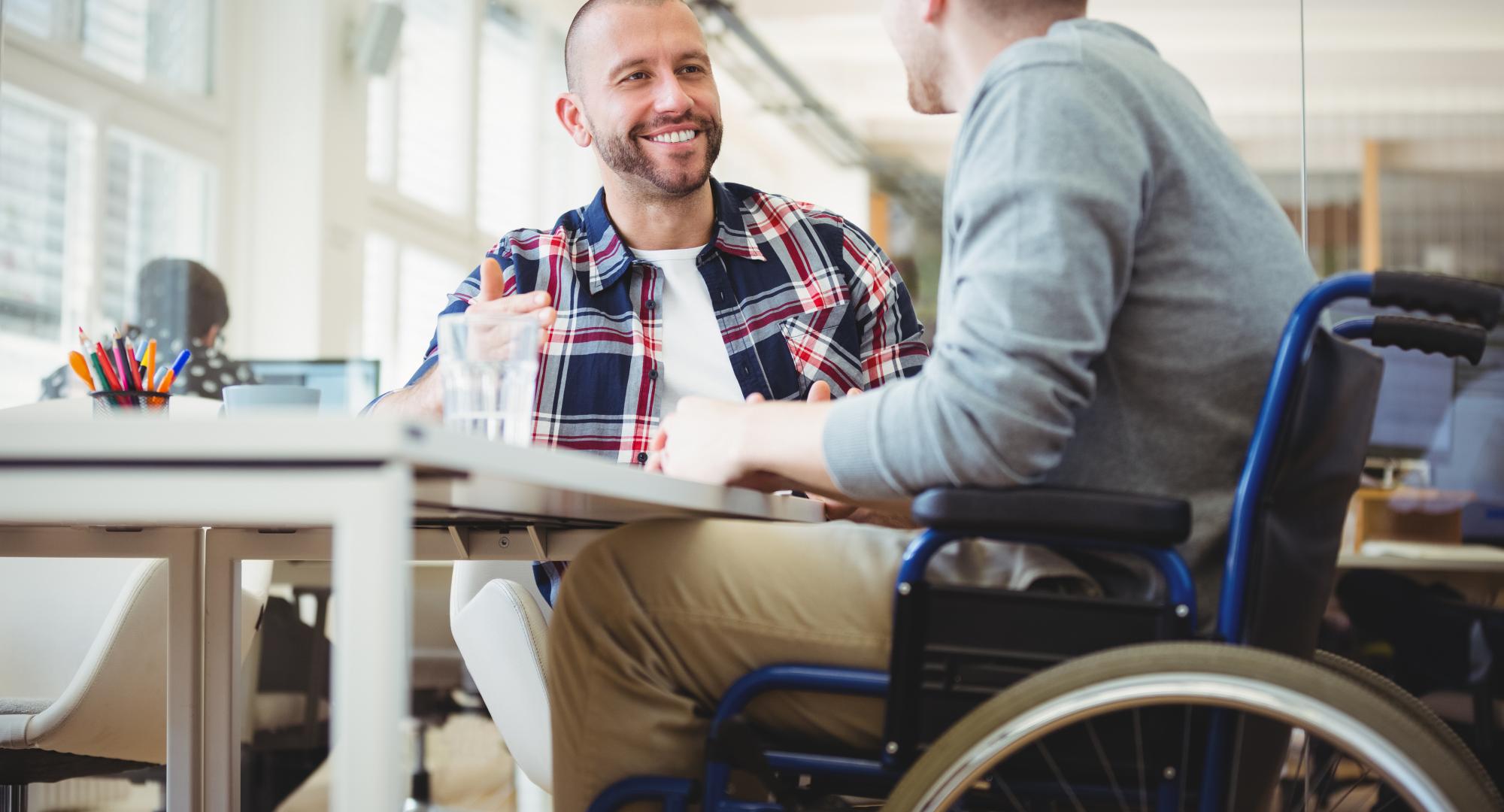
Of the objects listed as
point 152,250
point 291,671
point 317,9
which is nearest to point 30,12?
point 152,250

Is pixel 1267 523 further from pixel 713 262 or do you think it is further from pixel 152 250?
pixel 152 250

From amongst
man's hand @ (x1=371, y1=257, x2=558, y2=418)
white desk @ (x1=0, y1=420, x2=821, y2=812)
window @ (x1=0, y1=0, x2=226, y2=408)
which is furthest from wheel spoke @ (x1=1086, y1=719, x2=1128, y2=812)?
window @ (x1=0, y1=0, x2=226, y2=408)

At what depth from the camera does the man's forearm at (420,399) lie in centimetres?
157

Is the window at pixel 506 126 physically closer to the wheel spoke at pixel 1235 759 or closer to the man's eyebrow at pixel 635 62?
the man's eyebrow at pixel 635 62

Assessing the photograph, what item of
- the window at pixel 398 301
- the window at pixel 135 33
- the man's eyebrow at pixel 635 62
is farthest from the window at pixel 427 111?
the man's eyebrow at pixel 635 62

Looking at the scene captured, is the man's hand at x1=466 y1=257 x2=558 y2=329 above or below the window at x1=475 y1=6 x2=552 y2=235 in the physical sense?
below

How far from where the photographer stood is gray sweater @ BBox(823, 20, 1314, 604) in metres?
0.90

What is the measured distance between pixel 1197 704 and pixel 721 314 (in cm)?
114

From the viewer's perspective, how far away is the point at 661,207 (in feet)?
6.41

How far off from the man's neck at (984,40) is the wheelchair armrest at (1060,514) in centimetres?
38

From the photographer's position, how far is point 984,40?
1.14 meters

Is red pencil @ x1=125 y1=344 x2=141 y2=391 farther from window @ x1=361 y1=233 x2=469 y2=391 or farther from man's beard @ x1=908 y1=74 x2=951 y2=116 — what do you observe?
window @ x1=361 y1=233 x2=469 y2=391

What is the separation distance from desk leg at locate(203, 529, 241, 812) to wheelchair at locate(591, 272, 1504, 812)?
2.47ft

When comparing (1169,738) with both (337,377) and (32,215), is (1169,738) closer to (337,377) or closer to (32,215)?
(337,377)
